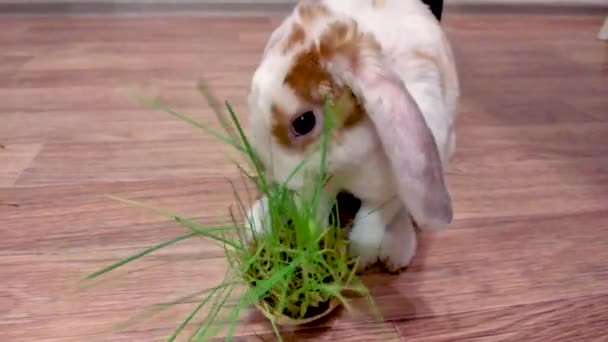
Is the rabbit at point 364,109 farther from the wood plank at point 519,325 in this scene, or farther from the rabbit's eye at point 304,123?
the wood plank at point 519,325

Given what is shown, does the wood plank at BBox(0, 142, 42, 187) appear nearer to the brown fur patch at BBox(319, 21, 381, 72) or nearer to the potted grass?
the potted grass

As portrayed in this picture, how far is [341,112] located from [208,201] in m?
0.37

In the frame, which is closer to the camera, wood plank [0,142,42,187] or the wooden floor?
the wooden floor

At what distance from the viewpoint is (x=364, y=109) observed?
567mm

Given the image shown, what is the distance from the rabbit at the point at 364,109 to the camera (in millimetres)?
542

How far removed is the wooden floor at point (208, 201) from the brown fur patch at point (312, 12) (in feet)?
1.05

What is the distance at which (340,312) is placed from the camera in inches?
25.8

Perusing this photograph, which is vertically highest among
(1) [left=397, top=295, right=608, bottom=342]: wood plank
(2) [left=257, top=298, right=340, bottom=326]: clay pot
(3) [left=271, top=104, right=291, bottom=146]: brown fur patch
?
(3) [left=271, top=104, right=291, bottom=146]: brown fur patch

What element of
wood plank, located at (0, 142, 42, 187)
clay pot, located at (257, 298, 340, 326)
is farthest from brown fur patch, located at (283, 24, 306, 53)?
wood plank, located at (0, 142, 42, 187)

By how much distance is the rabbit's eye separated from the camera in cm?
58

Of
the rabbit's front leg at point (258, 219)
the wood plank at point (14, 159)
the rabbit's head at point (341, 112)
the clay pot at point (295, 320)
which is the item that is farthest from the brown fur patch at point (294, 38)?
the wood plank at point (14, 159)

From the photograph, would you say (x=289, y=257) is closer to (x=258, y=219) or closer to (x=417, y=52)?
(x=258, y=219)

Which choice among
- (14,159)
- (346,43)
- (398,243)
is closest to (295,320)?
(398,243)

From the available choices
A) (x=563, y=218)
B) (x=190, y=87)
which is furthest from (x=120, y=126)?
(x=563, y=218)
